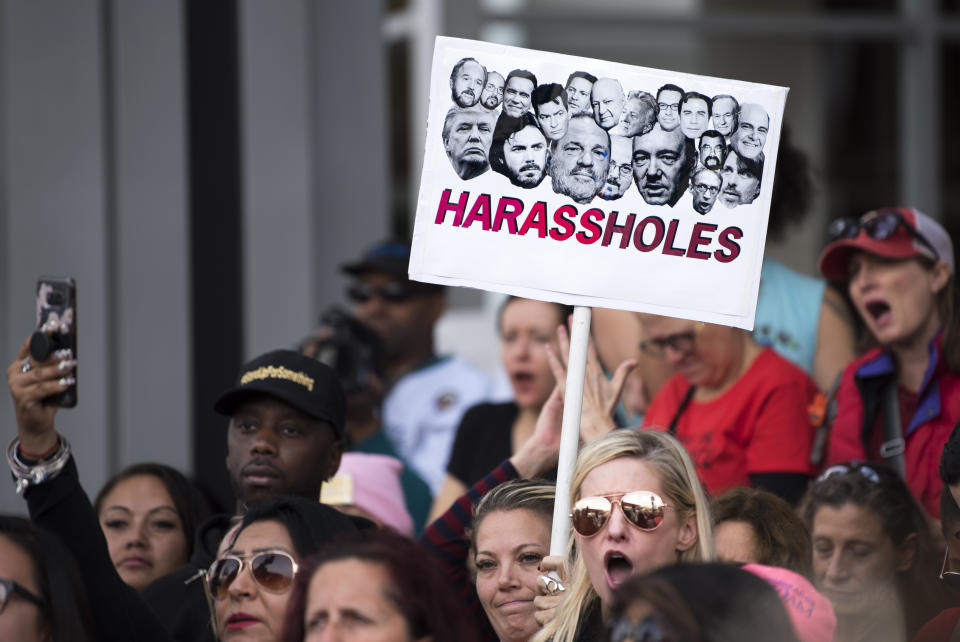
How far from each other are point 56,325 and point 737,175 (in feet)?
5.76

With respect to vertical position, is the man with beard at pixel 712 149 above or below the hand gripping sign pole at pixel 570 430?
above

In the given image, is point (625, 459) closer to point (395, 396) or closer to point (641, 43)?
point (395, 396)

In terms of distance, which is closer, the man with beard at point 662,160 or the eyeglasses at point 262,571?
the eyeglasses at point 262,571

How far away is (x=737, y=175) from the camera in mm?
3887

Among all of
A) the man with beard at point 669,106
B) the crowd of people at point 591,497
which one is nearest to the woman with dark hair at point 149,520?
the crowd of people at point 591,497

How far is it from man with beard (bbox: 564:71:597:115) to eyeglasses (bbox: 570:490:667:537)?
3.48ft

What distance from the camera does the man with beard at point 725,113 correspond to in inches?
152

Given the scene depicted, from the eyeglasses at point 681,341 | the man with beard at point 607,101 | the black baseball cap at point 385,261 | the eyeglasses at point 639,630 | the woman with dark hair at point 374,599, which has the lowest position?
the woman with dark hair at point 374,599

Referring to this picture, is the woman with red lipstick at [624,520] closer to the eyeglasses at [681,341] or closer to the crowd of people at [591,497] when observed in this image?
the crowd of people at [591,497]

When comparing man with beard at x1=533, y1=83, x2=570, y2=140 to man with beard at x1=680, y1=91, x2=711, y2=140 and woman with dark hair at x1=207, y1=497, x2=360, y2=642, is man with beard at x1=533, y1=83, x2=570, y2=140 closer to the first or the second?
man with beard at x1=680, y1=91, x2=711, y2=140

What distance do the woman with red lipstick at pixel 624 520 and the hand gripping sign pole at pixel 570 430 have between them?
74 millimetres

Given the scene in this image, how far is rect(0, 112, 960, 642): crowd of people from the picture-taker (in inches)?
116

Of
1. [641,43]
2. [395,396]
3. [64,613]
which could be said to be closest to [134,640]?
[64,613]

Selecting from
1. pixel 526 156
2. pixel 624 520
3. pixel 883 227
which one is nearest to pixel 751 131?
pixel 526 156
